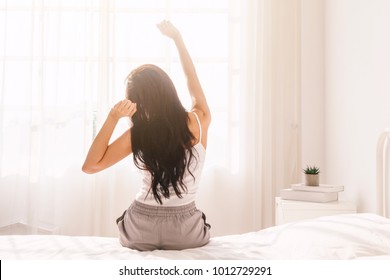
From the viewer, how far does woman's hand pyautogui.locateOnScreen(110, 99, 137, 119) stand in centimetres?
156

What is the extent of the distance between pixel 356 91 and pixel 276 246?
1387 mm

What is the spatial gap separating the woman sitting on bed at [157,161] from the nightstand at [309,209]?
42.3 inches

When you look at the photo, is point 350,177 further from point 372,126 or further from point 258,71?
point 258,71

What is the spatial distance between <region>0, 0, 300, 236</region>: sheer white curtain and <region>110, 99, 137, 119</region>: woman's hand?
5.96ft

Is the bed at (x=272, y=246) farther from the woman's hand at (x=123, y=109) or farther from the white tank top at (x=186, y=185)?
the woman's hand at (x=123, y=109)

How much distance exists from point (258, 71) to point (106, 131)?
2.01 meters

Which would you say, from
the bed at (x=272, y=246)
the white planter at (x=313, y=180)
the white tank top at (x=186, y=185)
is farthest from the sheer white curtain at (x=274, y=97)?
the white tank top at (x=186, y=185)

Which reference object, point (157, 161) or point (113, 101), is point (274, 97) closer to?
point (113, 101)

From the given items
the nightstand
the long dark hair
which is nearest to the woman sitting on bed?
the long dark hair

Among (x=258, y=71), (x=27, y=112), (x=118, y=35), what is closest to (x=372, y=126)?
(x=258, y=71)

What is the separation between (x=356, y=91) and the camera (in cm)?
271

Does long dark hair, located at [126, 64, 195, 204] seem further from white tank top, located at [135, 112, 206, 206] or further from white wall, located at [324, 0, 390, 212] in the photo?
white wall, located at [324, 0, 390, 212]

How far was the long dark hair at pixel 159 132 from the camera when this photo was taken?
1633 mm

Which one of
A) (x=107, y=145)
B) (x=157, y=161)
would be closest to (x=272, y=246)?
(x=157, y=161)
